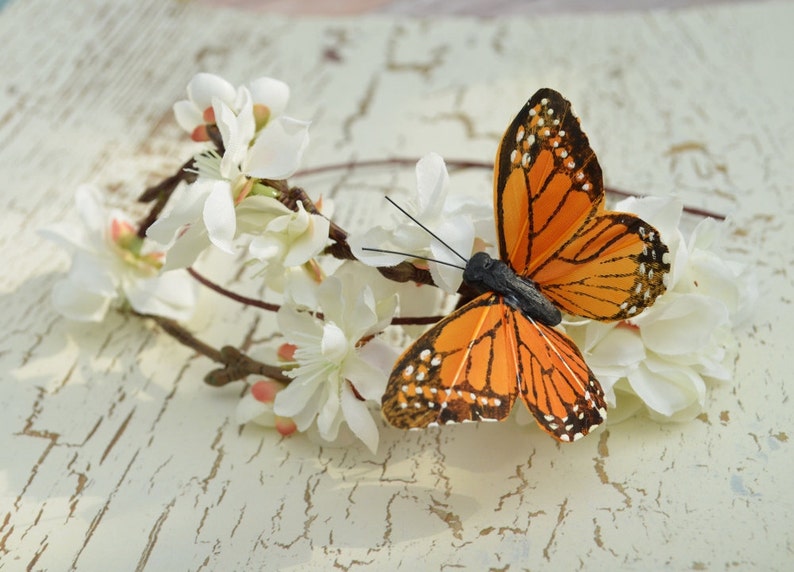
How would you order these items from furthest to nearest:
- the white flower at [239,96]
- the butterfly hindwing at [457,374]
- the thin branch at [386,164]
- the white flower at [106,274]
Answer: the thin branch at [386,164] → the white flower at [106,274] → the white flower at [239,96] → the butterfly hindwing at [457,374]

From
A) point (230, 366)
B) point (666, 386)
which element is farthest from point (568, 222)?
point (230, 366)

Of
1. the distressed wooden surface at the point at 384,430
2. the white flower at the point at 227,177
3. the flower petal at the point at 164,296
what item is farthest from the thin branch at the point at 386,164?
the white flower at the point at 227,177

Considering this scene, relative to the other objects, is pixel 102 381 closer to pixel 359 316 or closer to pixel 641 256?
pixel 359 316

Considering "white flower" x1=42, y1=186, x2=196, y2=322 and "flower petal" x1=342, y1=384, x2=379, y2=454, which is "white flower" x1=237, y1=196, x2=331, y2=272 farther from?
"white flower" x1=42, y1=186, x2=196, y2=322

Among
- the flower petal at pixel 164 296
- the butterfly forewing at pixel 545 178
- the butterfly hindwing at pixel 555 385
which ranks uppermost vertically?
the butterfly forewing at pixel 545 178

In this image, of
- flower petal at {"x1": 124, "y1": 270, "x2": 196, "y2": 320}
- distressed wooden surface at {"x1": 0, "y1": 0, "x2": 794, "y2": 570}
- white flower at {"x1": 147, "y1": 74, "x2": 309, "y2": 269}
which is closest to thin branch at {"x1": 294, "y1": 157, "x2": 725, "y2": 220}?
distressed wooden surface at {"x1": 0, "y1": 0, "x2": 794, "y2": 570}

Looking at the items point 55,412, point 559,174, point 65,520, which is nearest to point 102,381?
point 55,412

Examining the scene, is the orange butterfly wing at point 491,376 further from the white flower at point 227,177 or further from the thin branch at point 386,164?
the thin branch at point 386,164
